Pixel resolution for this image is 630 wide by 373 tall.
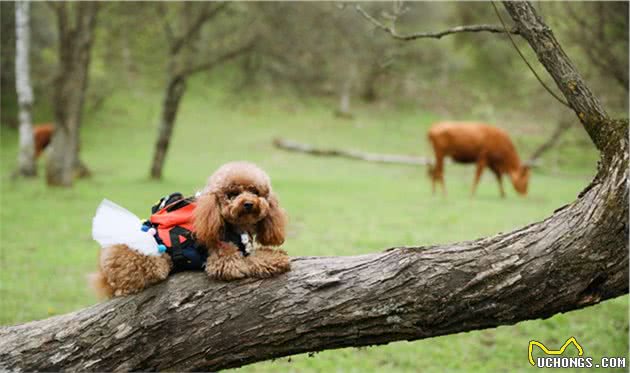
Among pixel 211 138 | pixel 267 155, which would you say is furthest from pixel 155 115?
pixel 267 155

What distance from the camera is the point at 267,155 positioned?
94.1 feet

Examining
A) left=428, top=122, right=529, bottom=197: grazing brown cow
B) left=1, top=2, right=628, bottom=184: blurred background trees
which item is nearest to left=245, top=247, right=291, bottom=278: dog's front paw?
left=1, top=2, right=628, bottom=184: blurred background trees

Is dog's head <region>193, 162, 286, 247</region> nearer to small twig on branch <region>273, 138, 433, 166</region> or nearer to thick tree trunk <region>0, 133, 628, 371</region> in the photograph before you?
thick tree trunk <region>0, 133, 628, 371</region>

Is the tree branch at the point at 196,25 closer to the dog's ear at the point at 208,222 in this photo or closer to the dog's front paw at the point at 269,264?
the dog's ear at the point at 208,222

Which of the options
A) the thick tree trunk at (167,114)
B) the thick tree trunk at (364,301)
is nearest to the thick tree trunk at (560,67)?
the thick tree trunk at (364,301)

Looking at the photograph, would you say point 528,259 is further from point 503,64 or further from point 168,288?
point 503,64

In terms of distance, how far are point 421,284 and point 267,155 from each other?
25.2 metres

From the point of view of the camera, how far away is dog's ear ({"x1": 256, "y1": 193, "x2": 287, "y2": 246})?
13.8 ft

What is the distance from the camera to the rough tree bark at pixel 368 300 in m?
3.57

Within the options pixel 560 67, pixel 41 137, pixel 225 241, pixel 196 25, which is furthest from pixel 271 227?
pixel 41 137

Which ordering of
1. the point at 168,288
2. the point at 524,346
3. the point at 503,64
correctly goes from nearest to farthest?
1. the point at 168,288
2. the point at 524,346
3. the point at 503,64

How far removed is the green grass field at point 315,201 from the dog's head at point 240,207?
202cm

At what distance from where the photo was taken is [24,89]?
62.6ft

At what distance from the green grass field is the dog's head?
2.02m
